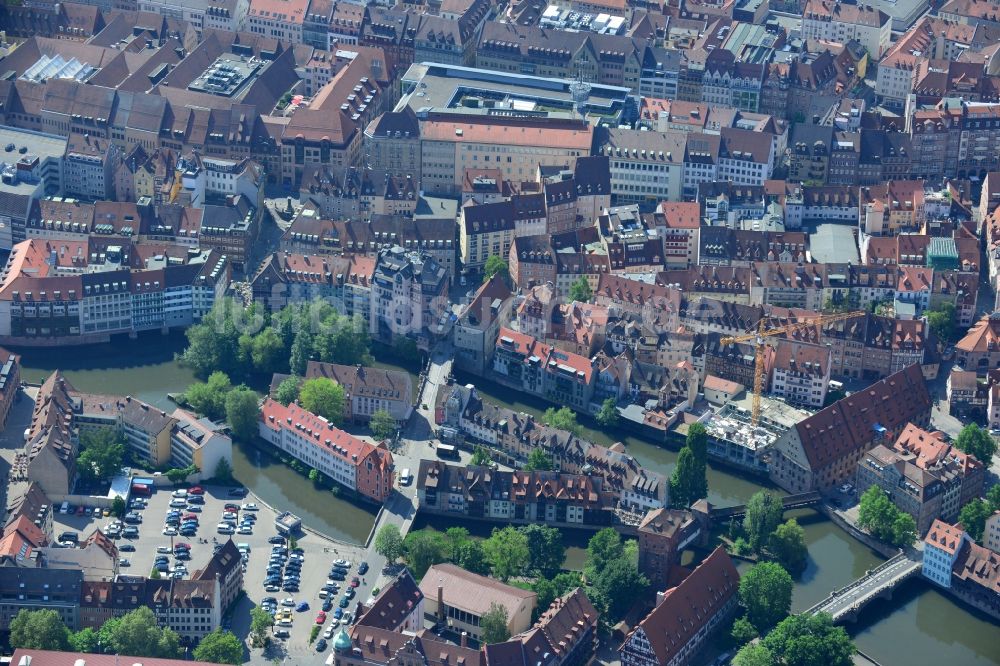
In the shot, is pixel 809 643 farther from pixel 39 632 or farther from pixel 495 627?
pixel 39 632

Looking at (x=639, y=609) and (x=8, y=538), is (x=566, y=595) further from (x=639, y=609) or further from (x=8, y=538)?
(x=8, y=538)

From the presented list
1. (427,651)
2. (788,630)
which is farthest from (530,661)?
(788,630)

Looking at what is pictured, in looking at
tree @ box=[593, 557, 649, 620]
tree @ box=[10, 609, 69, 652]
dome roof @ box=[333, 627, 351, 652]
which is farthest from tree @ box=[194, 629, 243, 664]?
tree @ box=[593, 557, 649, 620]

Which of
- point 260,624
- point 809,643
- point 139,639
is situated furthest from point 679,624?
point 139,639

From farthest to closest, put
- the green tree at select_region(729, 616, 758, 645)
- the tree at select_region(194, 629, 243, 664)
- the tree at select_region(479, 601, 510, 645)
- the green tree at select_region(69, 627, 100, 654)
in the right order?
the green tree at select_region(729, 616, 758, 645), the tree at select_region(479, 601, 510, 645), the green tree at select_region(69, 627, 100, 654), the tree at select_region(194, 629, 243, 664)

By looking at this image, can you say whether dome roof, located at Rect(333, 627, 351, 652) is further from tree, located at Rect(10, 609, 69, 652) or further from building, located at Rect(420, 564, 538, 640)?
tree, located at Rect(10, 609, 69, 652)
